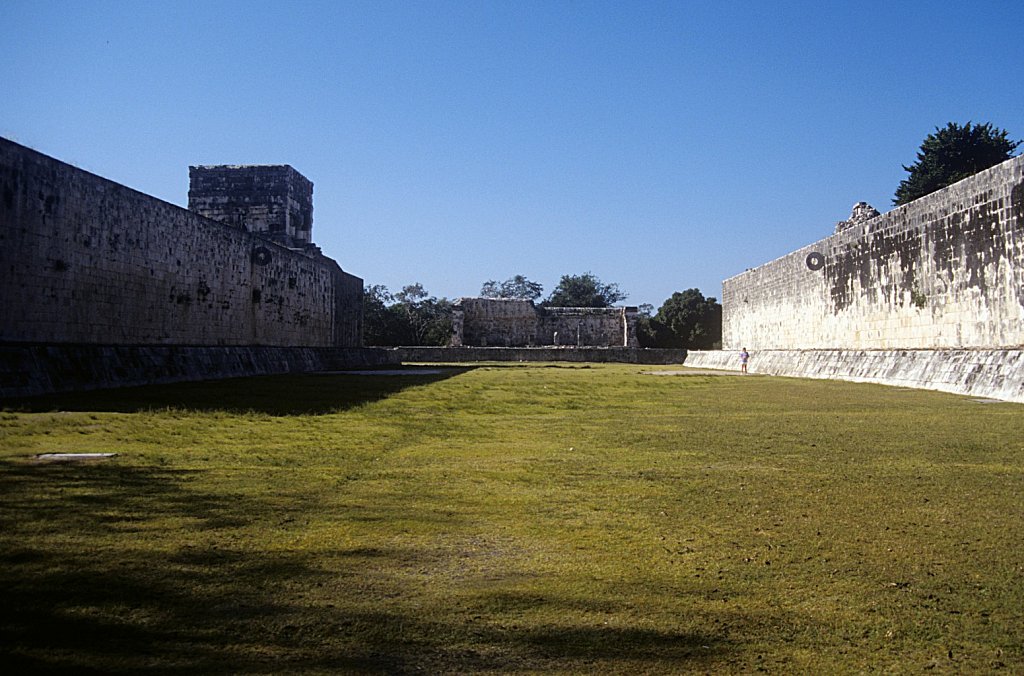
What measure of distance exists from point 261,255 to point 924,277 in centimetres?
1513

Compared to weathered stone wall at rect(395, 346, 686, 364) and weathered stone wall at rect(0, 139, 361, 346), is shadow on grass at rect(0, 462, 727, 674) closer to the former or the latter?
weathered stone wall at rect(0, 139, 361, 346)

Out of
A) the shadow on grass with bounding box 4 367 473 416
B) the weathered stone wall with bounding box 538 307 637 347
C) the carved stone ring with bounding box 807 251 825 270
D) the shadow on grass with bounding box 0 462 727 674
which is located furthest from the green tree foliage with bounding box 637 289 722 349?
the shadow on grass with bounding box 0 462 727 674

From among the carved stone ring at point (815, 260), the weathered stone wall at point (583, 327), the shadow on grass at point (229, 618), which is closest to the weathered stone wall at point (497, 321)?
the weathered stone wall at point (583, 327)

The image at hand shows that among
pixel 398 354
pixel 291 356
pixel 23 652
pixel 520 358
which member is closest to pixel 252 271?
→ pixel 291 356

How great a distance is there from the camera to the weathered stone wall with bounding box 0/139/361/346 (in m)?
11.0

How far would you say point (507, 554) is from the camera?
2682 mm

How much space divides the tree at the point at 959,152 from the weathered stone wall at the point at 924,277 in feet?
70.9

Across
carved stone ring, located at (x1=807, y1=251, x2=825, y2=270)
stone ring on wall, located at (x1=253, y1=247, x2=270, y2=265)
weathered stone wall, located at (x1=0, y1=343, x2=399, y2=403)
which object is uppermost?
stone ring on wall, located at (x1=253, y1=247, x2=270, y2=265)

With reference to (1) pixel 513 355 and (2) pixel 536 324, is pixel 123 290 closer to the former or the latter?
(1) pixel 513 355

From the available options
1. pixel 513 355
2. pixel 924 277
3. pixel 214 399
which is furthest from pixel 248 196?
pixel 924 277

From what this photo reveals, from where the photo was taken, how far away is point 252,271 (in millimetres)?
19844

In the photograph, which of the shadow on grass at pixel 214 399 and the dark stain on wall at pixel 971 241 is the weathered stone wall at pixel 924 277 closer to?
the dark stain on wall at pixel 971 241

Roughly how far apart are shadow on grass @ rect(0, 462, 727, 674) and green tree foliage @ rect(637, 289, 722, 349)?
164 feet

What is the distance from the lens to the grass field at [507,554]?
6.19ft
